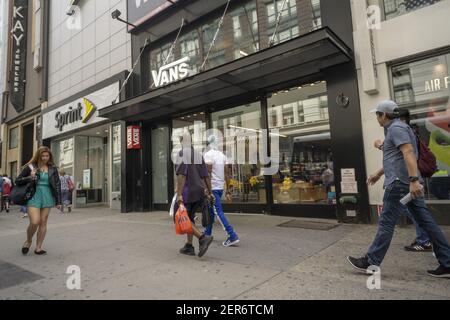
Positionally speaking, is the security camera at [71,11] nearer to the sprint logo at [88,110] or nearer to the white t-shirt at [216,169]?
the sprint logo at [88,110]

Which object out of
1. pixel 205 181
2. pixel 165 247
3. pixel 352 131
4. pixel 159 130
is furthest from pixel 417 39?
pixel 159 130

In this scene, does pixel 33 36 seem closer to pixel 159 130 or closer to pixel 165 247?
pixel 159 130

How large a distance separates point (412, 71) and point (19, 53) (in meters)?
22.6

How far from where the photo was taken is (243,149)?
31.5 feet

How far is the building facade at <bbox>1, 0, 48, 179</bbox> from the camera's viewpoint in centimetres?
1891

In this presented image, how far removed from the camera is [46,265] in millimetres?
4520

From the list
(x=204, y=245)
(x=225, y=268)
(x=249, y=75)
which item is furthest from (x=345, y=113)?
(x=225, y=268)

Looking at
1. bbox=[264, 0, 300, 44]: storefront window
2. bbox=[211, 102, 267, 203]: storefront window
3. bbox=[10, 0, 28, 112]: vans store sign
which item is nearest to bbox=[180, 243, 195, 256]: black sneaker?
bbox=[211, 102, 267, 203]: storefront window

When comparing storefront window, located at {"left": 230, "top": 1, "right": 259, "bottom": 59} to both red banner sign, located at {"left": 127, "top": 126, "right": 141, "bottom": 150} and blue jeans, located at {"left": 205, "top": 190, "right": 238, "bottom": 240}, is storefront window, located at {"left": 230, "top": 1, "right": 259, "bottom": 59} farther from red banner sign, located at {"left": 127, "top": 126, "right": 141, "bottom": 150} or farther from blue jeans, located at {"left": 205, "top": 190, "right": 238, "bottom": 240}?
blue jeans, located at {"left": 205, "top": 190, "right": 238, "bottom": 240}

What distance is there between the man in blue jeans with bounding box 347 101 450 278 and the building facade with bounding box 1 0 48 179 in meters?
19.7

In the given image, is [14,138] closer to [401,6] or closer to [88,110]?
[88,110]

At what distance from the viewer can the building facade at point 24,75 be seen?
18906 millimetres

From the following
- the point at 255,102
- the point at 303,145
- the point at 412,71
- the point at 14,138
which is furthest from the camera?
the point at 14,138
